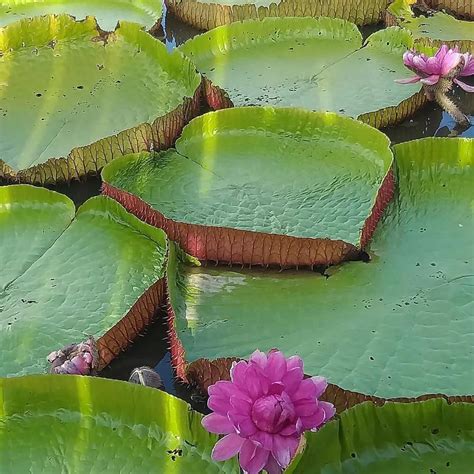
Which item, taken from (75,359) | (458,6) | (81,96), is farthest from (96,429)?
(458,6)

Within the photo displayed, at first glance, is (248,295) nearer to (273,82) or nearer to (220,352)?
(220,352)

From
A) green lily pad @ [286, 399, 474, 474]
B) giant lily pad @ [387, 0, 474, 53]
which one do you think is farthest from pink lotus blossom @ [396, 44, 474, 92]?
green lily pad @ [286, 399, 474, 474]

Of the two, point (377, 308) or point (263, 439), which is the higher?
point (263, 439)

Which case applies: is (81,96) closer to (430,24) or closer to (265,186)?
(265,186)

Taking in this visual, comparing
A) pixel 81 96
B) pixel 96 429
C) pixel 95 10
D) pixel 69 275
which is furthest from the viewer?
pixel 95 10

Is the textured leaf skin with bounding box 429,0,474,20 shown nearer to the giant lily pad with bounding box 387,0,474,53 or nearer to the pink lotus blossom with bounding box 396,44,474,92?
the giant lily pad with bounding box 387,0,474,53
